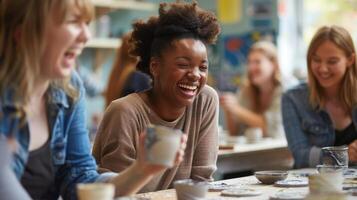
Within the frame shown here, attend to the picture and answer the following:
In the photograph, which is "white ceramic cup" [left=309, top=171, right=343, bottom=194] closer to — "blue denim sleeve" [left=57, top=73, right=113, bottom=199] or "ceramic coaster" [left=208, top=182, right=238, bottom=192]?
"ceramic coaster" [left=208, top=182, right=238, bottom=192]

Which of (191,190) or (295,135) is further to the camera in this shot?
(295,135)

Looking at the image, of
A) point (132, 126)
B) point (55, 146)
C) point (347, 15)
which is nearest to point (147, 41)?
point (132, 126)

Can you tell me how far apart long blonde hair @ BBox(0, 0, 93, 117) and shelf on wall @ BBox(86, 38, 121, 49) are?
3583 mm

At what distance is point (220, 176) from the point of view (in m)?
3.72

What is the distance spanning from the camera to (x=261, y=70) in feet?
14.7

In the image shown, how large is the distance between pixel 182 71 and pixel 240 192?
21.3 inches

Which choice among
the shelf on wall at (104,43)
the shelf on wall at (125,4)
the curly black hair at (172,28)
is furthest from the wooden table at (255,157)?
the shelf on wall at (125,4)

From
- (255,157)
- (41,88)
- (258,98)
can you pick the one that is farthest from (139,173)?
(258,98)

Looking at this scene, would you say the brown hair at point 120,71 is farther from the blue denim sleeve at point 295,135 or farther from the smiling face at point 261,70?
the blue denim sleeve at point 295,135

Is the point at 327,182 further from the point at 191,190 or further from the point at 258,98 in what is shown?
the point at 258,98

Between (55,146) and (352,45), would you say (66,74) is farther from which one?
(352,45)

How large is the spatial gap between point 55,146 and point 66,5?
39 centimetres

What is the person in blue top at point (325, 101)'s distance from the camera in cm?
283

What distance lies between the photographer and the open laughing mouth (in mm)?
2174
